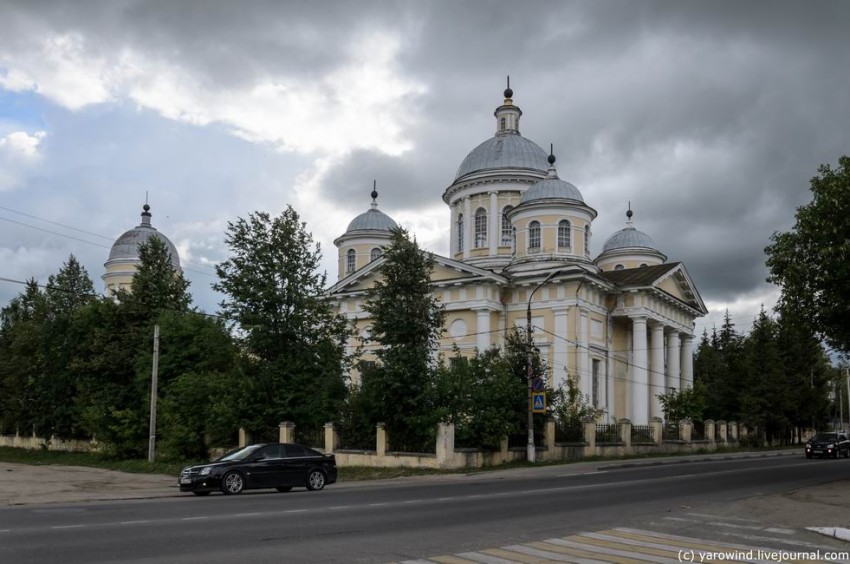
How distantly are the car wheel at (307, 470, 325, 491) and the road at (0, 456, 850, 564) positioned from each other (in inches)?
42.5

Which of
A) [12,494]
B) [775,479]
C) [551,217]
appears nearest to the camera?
[12,494]

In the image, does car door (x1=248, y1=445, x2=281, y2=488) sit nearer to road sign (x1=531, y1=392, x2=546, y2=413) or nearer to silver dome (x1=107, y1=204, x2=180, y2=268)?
road sign (x1=531, y1=392, x2=546, y2=413)

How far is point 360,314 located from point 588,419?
63.7 feet

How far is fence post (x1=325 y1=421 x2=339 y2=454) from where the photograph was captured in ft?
104

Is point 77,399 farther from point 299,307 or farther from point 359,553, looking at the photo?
point 359,553

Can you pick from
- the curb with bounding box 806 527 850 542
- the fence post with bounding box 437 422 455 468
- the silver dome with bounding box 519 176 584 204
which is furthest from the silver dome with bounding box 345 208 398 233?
the curb with bounding box 806 527 850 542

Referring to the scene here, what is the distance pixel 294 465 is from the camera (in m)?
21.5

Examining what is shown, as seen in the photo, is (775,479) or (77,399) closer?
(775,479)

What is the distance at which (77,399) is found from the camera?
137 ft

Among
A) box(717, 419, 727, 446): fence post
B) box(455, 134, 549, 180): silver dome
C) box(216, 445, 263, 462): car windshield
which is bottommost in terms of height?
box(717, 419, 727, 446): fence post

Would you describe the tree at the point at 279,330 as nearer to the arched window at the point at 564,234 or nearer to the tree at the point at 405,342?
the tree at the point at 405,342

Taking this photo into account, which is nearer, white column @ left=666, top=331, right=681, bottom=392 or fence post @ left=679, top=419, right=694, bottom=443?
fence post @ left=679, top=419, right=694, bottom=443

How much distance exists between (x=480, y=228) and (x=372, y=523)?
150 feet

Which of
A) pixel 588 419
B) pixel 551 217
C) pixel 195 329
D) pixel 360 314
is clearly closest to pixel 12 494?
pixel 195 329
